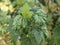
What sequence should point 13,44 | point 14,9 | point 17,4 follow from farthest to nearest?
point 14,9 < point 17,4 < point 13,44

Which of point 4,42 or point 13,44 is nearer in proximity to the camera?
point 13,44

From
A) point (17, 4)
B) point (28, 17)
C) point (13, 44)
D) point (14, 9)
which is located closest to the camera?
point (28, 17)

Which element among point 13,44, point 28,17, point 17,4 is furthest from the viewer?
point 17,4

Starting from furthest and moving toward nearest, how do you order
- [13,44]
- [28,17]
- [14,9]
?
[14,9]
[13,44]
[28,17]

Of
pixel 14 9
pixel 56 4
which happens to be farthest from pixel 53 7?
pixel 14 9

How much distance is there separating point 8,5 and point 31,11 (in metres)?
1.03

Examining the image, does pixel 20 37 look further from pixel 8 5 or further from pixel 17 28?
pixel 8 5

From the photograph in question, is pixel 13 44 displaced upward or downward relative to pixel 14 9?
downward

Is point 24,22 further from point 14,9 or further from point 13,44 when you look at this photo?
point 14,9

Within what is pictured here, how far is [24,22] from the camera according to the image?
2652 millimetres

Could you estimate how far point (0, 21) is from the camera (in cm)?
335

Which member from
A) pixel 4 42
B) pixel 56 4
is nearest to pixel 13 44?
pixel 4 42

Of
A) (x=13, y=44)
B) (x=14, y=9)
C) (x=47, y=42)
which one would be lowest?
(x=47, y=42)

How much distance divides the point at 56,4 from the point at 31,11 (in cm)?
117
